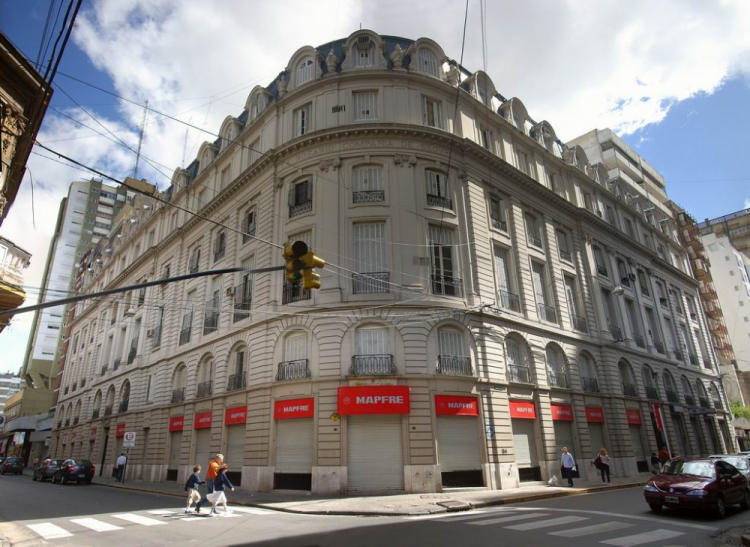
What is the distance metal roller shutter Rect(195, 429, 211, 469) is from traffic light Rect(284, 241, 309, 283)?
18.5 m

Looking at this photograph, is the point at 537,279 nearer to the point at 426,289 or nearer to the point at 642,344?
the point at 426,289

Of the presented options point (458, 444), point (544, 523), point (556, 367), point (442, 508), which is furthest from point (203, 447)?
point (544, 523)

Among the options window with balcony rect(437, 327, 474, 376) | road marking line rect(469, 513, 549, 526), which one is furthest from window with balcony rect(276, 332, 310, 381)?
road marking line rect(469, 513, 549, 526)

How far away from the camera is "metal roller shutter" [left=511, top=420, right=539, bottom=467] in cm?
2127

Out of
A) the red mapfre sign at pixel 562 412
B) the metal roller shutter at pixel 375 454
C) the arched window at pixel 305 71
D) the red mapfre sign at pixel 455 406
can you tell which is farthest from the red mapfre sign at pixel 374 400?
Answer: the arched window at pixel 305 71

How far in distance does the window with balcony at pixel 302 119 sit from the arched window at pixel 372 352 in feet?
37.0

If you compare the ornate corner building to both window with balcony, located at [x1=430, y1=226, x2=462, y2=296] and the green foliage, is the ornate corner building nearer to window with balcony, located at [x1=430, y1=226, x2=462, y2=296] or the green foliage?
window with balcony, located at [x1=430, y1=226, x2=462, y2=296]

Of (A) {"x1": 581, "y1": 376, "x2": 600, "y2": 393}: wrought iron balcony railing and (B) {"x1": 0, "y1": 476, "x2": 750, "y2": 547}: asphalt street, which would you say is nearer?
(B) {"x1": 0, "y1": 476, "x2": 750, "y2": 547}: asphalt street

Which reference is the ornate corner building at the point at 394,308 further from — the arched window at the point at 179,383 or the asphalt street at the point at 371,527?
the asphalt street at the point at 371,527

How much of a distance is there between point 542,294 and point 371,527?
18.9 meters

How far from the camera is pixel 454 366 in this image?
2012 centimetres

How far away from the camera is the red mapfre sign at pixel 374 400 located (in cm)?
1833

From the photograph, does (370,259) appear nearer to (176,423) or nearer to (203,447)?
(203,447)

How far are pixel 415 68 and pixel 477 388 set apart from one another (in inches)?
647
